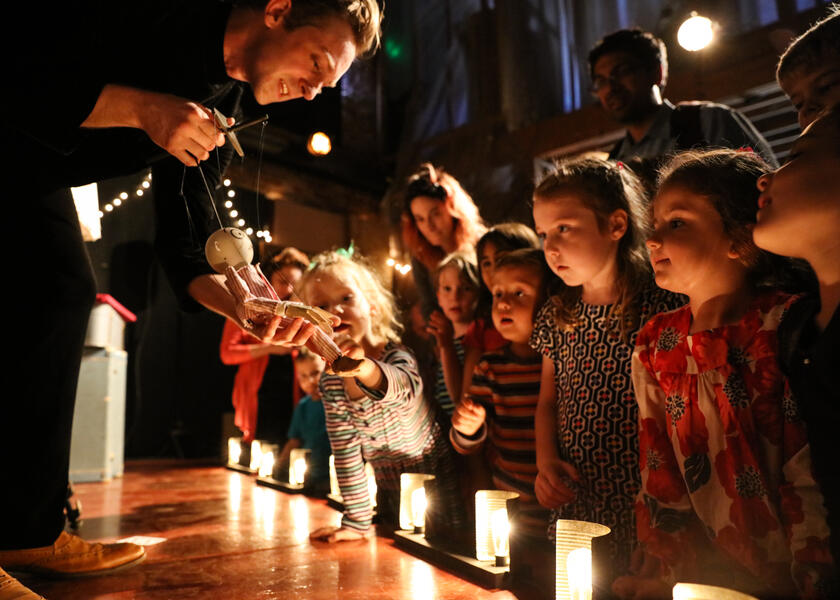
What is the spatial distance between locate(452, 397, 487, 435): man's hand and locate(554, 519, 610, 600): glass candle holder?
0.52 meters

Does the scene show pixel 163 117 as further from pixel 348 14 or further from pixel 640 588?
pixel 640 588

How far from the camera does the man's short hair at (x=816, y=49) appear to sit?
3.76 ft

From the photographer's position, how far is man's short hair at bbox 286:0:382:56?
1178 mm

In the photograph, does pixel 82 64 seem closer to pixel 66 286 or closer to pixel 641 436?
pixel 66 286

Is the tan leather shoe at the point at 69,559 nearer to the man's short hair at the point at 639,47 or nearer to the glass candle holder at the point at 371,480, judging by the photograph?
the glass candle holder at the point at 371,480

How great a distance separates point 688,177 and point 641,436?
505 millimetres

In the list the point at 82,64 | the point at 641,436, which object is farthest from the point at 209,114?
the point at 641,436

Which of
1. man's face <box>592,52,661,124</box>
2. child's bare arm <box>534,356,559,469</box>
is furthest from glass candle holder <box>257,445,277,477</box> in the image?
man's face <box>592,52,661,124</box>

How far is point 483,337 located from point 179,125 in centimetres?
124

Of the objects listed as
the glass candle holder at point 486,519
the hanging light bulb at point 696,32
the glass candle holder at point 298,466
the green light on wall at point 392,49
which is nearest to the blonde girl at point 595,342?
the glass candle holder at point 486,519

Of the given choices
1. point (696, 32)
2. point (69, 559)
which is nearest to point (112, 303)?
point (69, 559)

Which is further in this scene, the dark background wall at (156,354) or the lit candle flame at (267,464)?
the dark background wall at (156,354)

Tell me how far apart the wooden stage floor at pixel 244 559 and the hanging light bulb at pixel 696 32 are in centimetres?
314

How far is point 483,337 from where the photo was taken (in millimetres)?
1934
